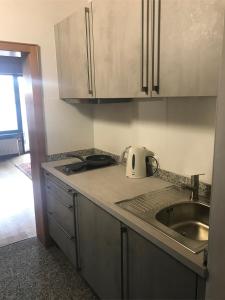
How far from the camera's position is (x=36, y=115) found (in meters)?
2.36

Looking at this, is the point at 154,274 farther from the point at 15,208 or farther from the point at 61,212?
the point at 15,208

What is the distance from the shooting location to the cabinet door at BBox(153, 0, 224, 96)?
1.05 m

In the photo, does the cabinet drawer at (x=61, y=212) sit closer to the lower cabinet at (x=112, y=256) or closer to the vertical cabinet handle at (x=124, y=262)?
the lower cabinet at (x=112, y=256)

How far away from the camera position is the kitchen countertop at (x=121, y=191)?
104cm

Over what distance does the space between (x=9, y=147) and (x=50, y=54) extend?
5.03m

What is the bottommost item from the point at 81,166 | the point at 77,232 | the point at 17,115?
the point at 77,232

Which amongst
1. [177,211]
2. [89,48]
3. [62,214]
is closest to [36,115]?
[89,48]

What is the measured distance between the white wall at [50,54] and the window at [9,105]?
15.5 ft

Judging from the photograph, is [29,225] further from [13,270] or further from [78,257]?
[78,257]

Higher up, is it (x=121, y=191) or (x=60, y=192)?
(x=121, y=191)

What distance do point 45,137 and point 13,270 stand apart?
4.10 ft

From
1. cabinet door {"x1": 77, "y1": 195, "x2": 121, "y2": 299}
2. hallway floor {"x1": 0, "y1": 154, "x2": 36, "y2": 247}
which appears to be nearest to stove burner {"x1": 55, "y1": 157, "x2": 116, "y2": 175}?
cabinet door {"x1": 77, "y1": 195, "x2": 121, "y2": 299}

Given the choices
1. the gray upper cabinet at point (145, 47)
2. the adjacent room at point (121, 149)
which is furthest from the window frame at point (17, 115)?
the gray upper cabinet at point (145, 47)

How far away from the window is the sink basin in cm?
620
